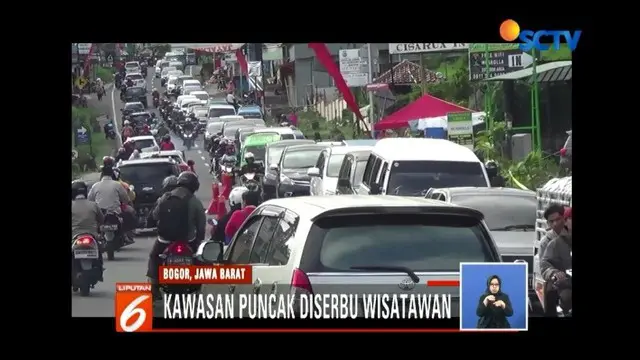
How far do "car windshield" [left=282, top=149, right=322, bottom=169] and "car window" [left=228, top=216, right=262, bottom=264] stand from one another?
1633cm

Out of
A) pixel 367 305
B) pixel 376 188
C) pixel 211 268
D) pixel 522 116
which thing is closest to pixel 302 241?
pixel 367 305

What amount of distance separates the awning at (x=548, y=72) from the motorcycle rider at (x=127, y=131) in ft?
22.5

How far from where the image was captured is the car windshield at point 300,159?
88.8 feet

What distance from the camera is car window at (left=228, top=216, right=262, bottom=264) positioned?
10.1m

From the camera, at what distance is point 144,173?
77.7 ft

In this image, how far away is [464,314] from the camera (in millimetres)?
9133

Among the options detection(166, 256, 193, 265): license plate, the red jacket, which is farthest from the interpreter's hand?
the red jacket

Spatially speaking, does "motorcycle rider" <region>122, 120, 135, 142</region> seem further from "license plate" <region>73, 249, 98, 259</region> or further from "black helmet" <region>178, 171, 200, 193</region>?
"black helmet" <region>178, 171, 200, 193</region>

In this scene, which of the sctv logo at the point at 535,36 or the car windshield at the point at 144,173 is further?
the car windshield at the point at 144,173

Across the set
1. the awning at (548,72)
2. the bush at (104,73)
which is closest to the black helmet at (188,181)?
the bush at (104,73)

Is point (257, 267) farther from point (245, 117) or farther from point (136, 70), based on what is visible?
point (245, 117)

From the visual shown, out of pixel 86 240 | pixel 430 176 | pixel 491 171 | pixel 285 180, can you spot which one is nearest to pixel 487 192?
pixel 430 176

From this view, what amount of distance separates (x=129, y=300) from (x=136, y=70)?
1741 cm

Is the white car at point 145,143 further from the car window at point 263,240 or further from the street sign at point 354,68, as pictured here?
the car window at point 263,240
